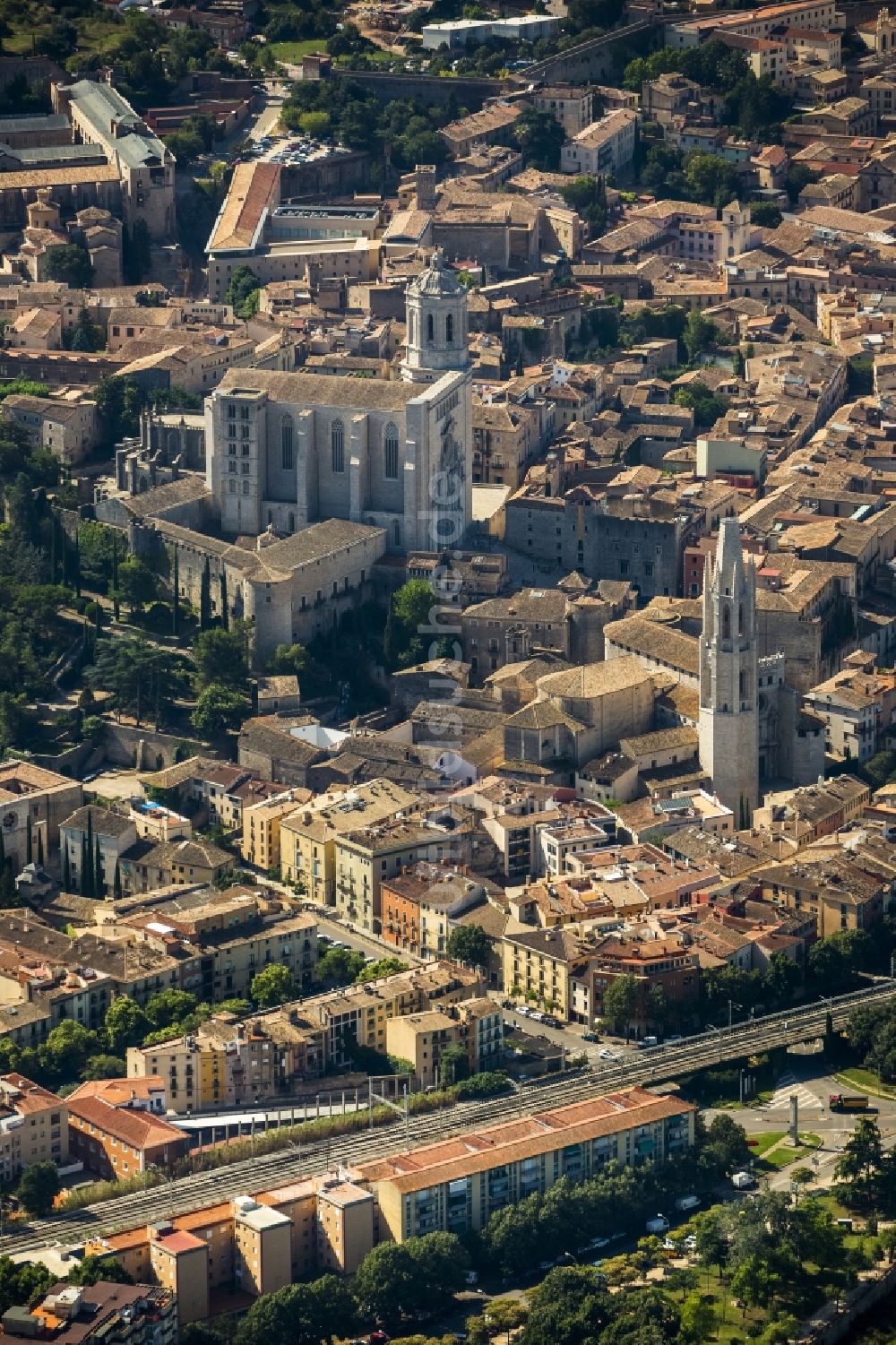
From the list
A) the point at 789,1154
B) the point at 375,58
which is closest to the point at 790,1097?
the point at 789,1154

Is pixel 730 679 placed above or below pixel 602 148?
below

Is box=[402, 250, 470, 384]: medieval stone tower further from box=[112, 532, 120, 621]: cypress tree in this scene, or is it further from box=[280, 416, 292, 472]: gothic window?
box=[112, 532, 120, 621]: cypress tree

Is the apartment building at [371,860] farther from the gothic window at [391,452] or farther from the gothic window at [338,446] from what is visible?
the gothic window at [338,446]

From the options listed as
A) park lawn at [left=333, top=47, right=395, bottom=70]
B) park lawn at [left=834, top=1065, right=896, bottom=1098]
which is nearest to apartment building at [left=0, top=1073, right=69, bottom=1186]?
park lawn at [left=834, top=1065, right=896, bottom=1098]

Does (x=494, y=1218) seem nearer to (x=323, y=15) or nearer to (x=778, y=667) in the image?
(x=778, y=667)

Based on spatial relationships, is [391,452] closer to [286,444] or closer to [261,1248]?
[286,444]

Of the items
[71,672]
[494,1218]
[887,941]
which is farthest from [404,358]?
[494,1218]
